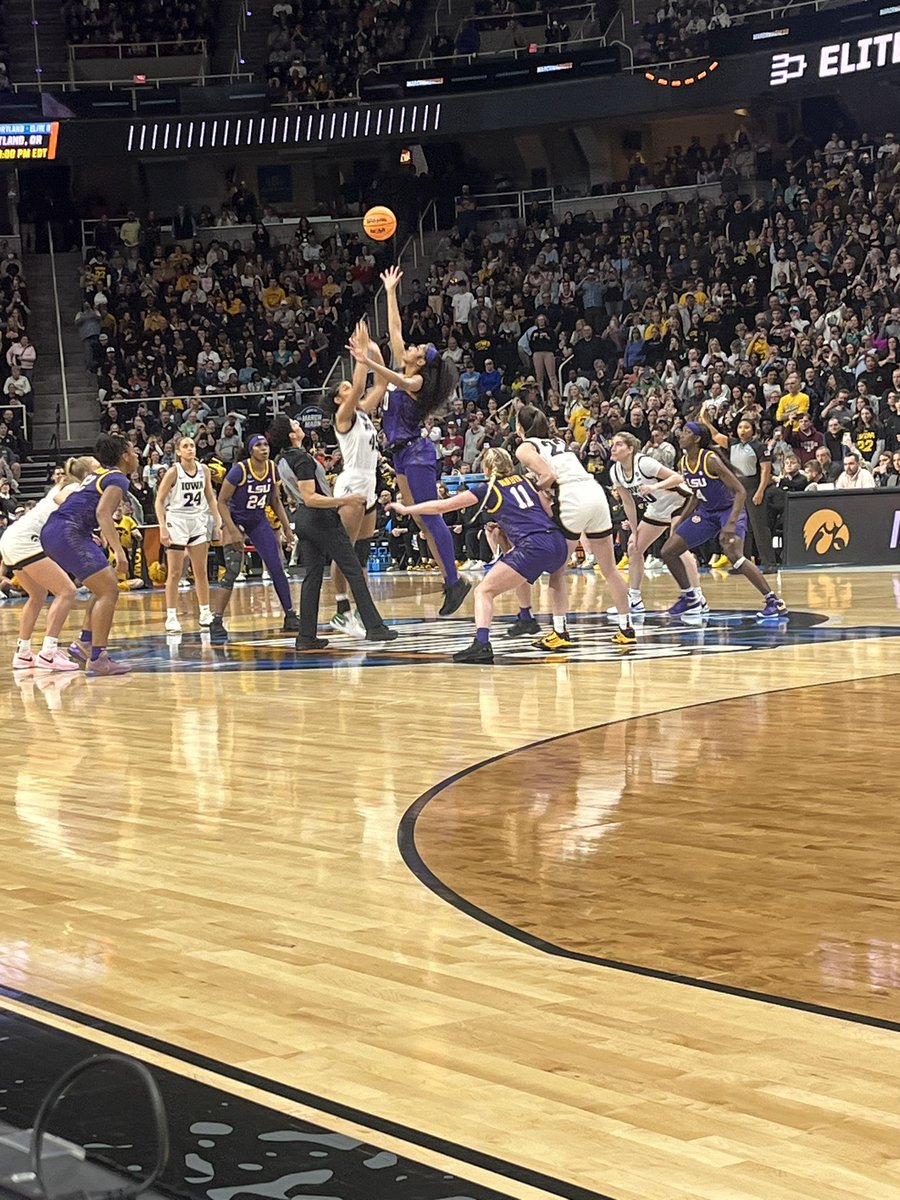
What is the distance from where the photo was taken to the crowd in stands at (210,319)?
29203 mm

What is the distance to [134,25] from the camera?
1405 inches

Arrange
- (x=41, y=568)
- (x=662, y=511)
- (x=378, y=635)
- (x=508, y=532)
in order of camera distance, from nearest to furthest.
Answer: (x=508, y=532), (x=41, y=568), (x=378, y=635), (x=662, y=511)

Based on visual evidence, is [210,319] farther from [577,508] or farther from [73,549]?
[577,508]

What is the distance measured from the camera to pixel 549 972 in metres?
4.45

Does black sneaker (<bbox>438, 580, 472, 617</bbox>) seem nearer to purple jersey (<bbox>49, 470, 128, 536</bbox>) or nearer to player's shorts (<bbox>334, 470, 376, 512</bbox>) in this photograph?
player's shorts (<bbox>334, 470, 376, 512</bbox>)

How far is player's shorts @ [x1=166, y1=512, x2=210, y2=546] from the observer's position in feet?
49.9

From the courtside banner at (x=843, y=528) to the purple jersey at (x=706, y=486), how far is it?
6.71 m

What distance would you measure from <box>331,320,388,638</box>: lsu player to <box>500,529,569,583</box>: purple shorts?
1908 millimetres

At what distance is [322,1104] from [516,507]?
8463 mm

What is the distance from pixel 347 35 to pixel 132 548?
16.0 meters

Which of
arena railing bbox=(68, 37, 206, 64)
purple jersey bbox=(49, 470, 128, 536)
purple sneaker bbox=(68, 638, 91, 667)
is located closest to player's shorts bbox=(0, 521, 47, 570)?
purple jersey bbox=(49, 470, 128, 536)

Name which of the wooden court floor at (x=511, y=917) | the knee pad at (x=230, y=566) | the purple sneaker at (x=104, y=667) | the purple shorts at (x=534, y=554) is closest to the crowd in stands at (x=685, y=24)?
the knee pad at (x=230, y=566)

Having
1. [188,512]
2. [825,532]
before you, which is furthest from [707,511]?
[825,532]

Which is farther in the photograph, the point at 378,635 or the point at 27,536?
the point at 378,635
